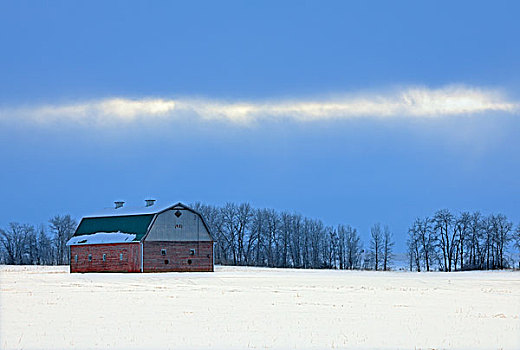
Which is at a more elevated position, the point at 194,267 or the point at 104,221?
the point at 104,221

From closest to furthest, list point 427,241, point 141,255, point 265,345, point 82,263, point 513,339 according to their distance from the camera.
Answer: point 265,345
point 513,339
point 141,255
point 82,263
point 427,241

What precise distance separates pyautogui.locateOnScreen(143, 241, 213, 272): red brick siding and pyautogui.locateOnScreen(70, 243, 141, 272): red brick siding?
1053 mm

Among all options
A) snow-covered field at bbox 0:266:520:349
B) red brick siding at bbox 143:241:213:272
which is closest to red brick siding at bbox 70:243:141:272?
red brick siding at bbox 143:241:213:272

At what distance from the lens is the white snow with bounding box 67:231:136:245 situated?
64562mm

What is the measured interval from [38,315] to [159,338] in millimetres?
6932

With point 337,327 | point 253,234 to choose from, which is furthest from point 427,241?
point 337,327

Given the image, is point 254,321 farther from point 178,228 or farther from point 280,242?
point 280,242

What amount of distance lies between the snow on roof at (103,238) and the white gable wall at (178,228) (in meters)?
2.30

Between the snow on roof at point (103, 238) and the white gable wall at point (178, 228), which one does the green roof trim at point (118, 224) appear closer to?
the snow on roof at point (103, 238)

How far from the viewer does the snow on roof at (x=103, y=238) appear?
64.5 m

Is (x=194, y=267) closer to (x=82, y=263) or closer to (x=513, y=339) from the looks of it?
(x=82, y=263)

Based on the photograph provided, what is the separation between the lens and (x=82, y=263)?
222 feet

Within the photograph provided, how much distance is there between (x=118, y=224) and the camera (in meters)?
66.9

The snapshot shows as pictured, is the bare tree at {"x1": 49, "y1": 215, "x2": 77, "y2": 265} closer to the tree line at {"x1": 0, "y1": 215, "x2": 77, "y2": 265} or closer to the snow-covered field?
the tree line at {"x1": 0, "y1": 215, "x2": 77, "y2": 265}
